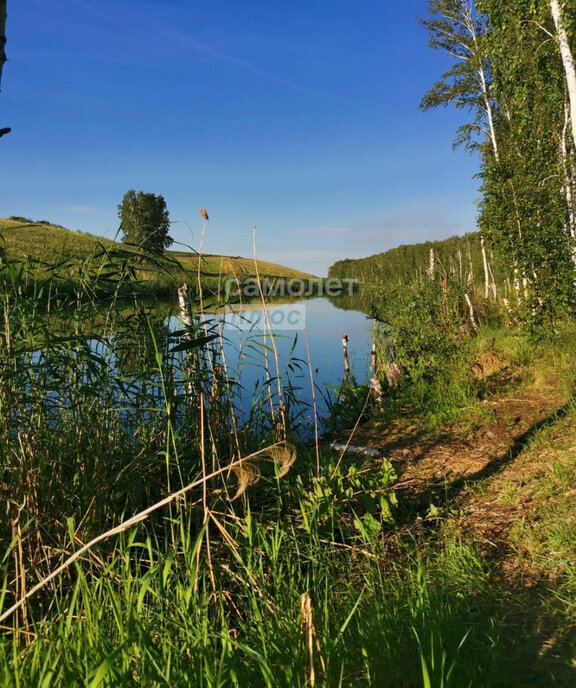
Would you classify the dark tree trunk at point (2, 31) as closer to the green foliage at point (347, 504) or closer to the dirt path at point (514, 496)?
the green foliage at point (347, 504)

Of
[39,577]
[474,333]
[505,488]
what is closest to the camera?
[39,577]

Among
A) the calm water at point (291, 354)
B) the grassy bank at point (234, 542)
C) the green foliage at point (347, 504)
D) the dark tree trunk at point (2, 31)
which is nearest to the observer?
the grassy bank at point (234, 542)

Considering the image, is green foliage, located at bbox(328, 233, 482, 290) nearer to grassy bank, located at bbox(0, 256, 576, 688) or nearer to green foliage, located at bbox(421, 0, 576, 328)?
green foliage, located at bbox(421, 0, 576, 328)

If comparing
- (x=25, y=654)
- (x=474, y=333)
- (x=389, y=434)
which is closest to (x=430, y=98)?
(x=474, y=333)

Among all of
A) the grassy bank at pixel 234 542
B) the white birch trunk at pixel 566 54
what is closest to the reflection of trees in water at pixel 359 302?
the white birch trunk at pixel 566 54

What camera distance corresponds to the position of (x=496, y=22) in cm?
1061

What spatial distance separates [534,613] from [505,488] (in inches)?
72.2

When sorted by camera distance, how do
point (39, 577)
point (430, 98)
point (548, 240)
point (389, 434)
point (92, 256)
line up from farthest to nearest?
point (430, 98) < point (548, 240) < point (389, 434) < point (92, 256) < point (39, 577)

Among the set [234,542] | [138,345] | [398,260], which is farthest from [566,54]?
[398,260]

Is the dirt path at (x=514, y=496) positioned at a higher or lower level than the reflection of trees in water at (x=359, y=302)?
lower

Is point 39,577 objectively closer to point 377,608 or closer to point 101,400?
point 101,400

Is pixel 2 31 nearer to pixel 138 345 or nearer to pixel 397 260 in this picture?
pixel 138 345

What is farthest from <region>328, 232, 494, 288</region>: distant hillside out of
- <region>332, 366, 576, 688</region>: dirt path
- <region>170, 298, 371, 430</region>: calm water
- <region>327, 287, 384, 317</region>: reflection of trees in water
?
<region>332, 366, 576, 688</region>: dirt path

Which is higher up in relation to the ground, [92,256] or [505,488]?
[92,256]
